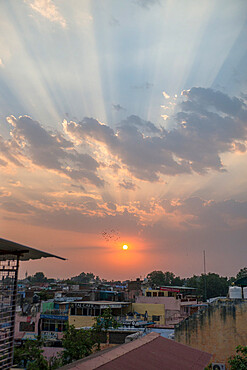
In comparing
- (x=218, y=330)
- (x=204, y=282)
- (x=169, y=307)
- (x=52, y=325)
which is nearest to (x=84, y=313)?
(x=52, y=325)

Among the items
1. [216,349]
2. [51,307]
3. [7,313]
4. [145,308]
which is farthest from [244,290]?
[51,307]

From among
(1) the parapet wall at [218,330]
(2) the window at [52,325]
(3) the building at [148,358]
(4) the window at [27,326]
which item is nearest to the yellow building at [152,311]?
(2) the window at [52,325]

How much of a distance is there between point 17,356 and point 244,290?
1669cm

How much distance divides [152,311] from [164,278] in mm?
90094

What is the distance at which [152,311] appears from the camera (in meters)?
45.2

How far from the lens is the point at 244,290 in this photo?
23.6 m

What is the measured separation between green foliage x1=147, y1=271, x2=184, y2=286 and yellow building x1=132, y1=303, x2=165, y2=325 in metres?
84.1

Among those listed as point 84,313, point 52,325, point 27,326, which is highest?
point 84,313

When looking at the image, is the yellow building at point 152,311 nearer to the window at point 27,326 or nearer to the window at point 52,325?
the window at point 52,325

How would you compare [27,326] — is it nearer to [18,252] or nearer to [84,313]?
[84,313]

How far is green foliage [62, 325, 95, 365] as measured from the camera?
2027cm

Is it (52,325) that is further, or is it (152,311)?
(152,311)

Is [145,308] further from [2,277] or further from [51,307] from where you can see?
[2,277]

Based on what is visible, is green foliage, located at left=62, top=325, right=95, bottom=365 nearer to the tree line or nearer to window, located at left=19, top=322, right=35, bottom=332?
window, located at left=19, top=322, right=35, bottom=332
